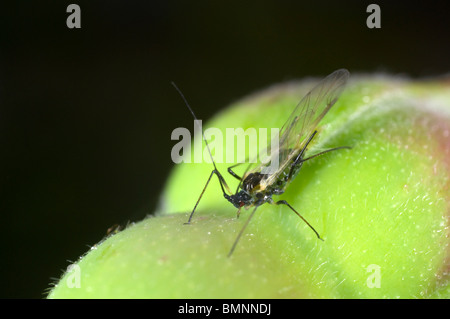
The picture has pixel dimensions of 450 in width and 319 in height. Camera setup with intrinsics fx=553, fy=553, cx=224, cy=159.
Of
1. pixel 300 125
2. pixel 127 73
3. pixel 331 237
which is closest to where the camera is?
pixel 331 237

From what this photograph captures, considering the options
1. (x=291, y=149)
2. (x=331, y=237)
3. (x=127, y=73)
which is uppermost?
(x=127, y=73)

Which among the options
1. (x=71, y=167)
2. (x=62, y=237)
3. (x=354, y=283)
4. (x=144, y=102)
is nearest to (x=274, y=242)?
(x=354, y=283)

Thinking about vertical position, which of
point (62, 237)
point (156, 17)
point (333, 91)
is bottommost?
point (62, 237)

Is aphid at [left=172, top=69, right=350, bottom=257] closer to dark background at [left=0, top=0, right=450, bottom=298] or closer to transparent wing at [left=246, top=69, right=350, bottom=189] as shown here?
transparent wing at [left=246, top=69, right=350, bottom=189]

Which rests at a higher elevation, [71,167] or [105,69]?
[105,69]

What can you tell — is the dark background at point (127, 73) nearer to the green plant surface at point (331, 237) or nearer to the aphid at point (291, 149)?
the aphid at point (291, 149)

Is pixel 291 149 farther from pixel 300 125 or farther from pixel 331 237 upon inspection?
pixel 331 237

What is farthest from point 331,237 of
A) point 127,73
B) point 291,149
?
point 127,73

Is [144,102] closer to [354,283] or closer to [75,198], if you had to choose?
[75,198]
